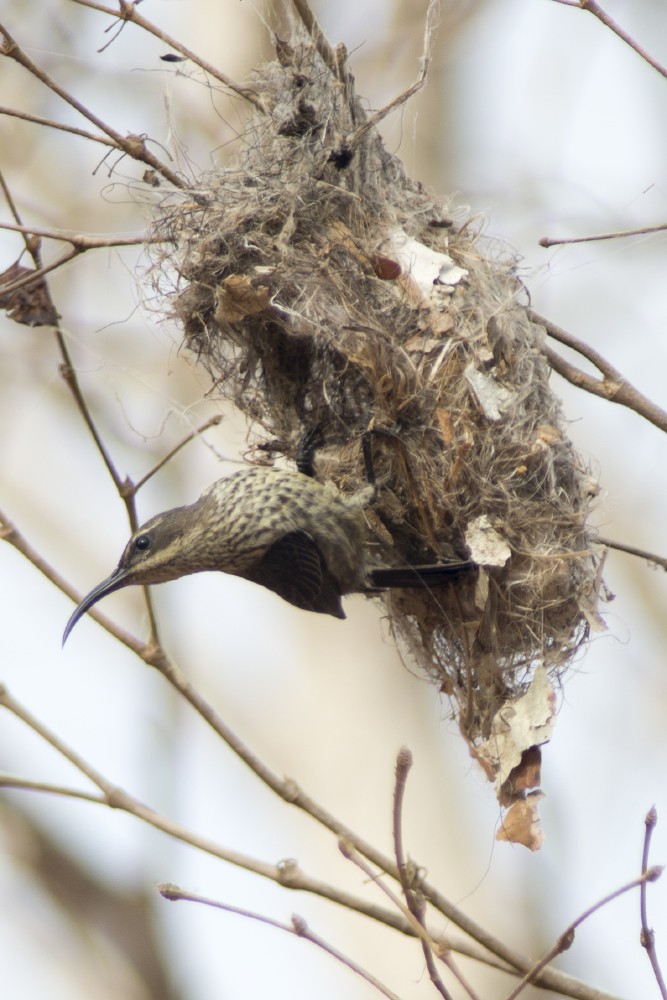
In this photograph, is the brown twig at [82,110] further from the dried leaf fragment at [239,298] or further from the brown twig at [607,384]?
the brown twig at [607,384]

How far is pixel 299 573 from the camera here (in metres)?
3.77

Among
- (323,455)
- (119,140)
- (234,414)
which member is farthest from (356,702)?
(119,140)

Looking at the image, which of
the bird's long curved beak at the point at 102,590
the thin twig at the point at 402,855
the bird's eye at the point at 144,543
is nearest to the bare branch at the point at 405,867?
the thin twig at the point at 402,855

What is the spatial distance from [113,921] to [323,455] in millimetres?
3116

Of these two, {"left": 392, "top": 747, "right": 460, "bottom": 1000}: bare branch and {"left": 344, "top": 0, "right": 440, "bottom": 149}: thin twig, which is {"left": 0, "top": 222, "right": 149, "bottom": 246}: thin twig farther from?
{"left": 392, "top": 747, "right": 460, "bottom": 1000}: bare branch

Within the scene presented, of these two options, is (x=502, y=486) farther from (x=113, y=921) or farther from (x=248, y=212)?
(x=113, y=921)

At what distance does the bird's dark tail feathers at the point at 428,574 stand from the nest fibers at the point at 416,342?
0.06 m

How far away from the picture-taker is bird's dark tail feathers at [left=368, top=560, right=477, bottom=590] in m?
3.41

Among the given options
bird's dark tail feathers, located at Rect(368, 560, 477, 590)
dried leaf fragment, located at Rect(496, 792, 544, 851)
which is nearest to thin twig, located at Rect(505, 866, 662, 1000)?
dried leaf fragment, located at Rect(496, 792, 544, 851)

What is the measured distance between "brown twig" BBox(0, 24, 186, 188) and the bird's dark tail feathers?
1.30 m

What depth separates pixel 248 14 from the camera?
6.67 meters

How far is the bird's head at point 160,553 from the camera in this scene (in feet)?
12.5

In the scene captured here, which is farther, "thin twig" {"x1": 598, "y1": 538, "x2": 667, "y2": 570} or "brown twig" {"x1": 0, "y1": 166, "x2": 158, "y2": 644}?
"thin twig" {"x1": 598, "y1": 538, "x2": 667, "y2": 570}

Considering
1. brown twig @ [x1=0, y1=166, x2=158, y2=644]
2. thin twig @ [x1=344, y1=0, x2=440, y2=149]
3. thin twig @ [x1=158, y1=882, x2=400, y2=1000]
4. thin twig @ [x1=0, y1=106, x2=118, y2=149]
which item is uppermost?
thin twig @ [x1=344, y1=0, x2=440, y2=149]
